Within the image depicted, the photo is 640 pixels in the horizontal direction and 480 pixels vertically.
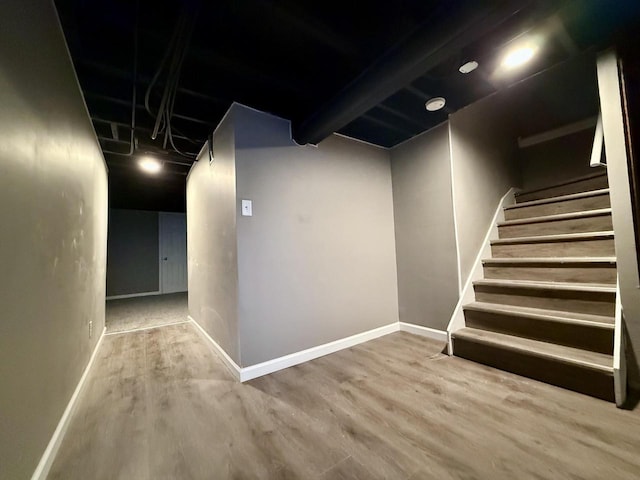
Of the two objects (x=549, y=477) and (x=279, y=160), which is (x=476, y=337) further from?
(x=279, y=160)

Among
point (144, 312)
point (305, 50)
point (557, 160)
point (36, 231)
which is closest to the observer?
point (36, 231)

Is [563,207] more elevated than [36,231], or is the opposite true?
[563,207]

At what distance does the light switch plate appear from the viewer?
2072 mm

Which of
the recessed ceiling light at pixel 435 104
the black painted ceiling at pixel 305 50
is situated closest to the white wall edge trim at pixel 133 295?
the black painted ceiling at pixel 305 50

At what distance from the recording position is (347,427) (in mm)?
1408

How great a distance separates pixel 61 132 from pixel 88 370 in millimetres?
1879

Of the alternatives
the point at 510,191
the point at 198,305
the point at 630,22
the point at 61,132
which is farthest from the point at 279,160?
the point at 510,191

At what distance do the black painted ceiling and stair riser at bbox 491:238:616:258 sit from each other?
1512mm

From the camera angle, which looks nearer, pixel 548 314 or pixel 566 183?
pixel 548 314

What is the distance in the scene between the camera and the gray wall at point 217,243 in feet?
6.99

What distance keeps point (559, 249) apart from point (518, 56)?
5.54 ft

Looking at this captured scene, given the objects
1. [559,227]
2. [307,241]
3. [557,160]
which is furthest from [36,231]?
[557,160]

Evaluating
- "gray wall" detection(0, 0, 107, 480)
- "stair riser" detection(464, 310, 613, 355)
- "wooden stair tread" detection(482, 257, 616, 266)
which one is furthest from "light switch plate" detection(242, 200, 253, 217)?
"wooden stair tread" detection(482, 257, 616, 266)

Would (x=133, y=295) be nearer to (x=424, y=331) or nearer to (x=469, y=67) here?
(x=424, y=331)
